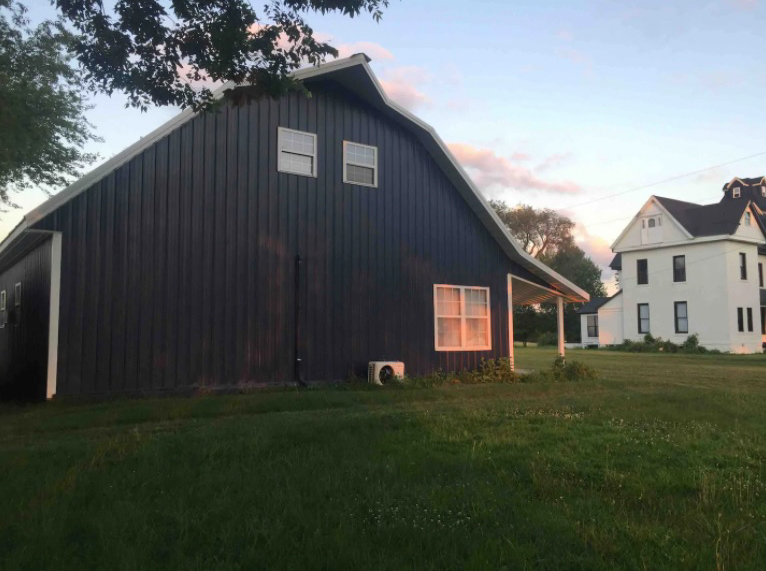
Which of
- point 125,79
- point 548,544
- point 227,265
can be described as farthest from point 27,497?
point 227,265

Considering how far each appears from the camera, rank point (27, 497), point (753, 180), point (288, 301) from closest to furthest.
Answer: point (27, 497)
point (288, 301)
point (753, 180)

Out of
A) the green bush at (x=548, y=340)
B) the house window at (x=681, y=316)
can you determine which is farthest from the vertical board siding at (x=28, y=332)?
the green bush at (x=548, y=340)

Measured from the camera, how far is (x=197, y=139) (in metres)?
12.2

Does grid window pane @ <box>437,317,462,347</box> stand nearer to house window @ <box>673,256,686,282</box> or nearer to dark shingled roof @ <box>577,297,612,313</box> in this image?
house window @ <box>673,256,686,282</box>

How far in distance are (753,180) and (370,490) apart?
Result: 46505mm

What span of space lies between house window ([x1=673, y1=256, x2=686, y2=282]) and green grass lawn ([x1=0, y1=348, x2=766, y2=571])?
3018cm

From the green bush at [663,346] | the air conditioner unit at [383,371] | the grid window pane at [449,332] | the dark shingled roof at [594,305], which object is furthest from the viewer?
the dark shingled roof at [594,305]

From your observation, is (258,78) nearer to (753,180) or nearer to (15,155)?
(15,155)

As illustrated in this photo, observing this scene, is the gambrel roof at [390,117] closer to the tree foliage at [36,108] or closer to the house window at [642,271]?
the tree foliage at [36,108]

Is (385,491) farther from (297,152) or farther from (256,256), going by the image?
(297,152)

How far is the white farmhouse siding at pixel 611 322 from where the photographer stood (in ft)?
138

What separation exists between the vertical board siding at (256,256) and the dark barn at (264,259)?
0.03m

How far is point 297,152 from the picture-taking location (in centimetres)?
1354

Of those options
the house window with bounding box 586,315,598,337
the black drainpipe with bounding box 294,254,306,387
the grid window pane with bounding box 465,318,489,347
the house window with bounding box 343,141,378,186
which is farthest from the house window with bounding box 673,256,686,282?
the black drainpipe with bounding box 294,254,306,387
